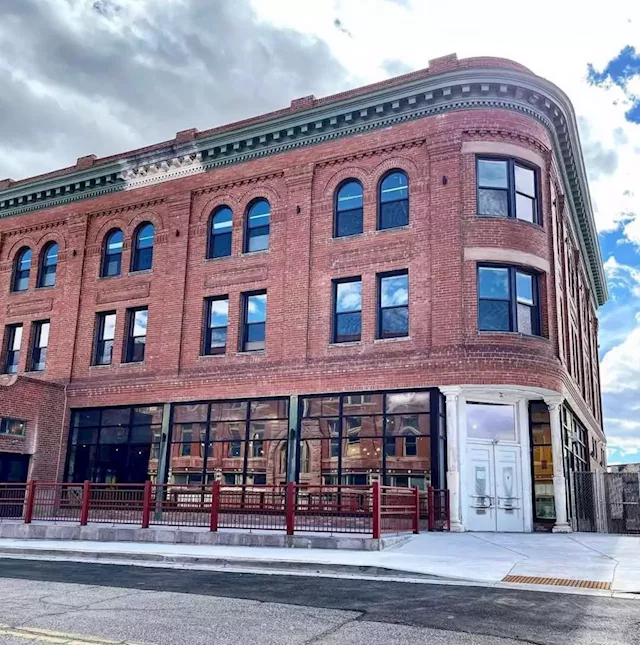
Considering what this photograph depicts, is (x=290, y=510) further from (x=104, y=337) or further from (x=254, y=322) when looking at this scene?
(x=104, y=337)

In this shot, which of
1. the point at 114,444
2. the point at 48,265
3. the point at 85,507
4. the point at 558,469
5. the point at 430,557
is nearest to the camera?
the point at 430,557

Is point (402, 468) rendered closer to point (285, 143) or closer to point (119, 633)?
point (285, 143)

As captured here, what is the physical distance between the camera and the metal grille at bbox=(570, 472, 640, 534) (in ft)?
69.8

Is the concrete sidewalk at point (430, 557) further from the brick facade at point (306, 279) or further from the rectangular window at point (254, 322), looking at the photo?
the rectangular window at point (254, 322)

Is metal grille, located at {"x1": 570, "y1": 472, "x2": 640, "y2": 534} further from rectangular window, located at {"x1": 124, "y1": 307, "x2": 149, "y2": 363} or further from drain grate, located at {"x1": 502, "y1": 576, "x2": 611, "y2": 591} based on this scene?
rectangular window, located at {"x1": 124, "y1": 307, "x2": 149, "y2": 363}

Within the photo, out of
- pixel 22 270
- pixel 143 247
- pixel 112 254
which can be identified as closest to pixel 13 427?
pixel 112 254

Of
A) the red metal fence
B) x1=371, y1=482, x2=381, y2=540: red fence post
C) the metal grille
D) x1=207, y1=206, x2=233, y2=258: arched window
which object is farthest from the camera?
x1=207, y1=206, x2=233, y2=258: arched window

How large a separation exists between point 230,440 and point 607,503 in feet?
39.4

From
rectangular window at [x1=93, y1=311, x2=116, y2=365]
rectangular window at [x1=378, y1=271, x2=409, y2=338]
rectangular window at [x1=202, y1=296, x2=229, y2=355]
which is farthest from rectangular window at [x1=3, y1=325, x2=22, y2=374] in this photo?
rectangular window at [x1=378, y1=271, x2=409, y2=338]

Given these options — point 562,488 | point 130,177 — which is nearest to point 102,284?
point 130,177

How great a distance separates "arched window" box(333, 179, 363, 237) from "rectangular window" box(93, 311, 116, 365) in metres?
9.46

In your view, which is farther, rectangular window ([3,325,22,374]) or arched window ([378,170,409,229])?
rectangular window ([3,325,22,374])

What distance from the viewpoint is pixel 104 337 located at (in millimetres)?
26172

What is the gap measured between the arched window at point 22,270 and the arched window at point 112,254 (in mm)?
4011
